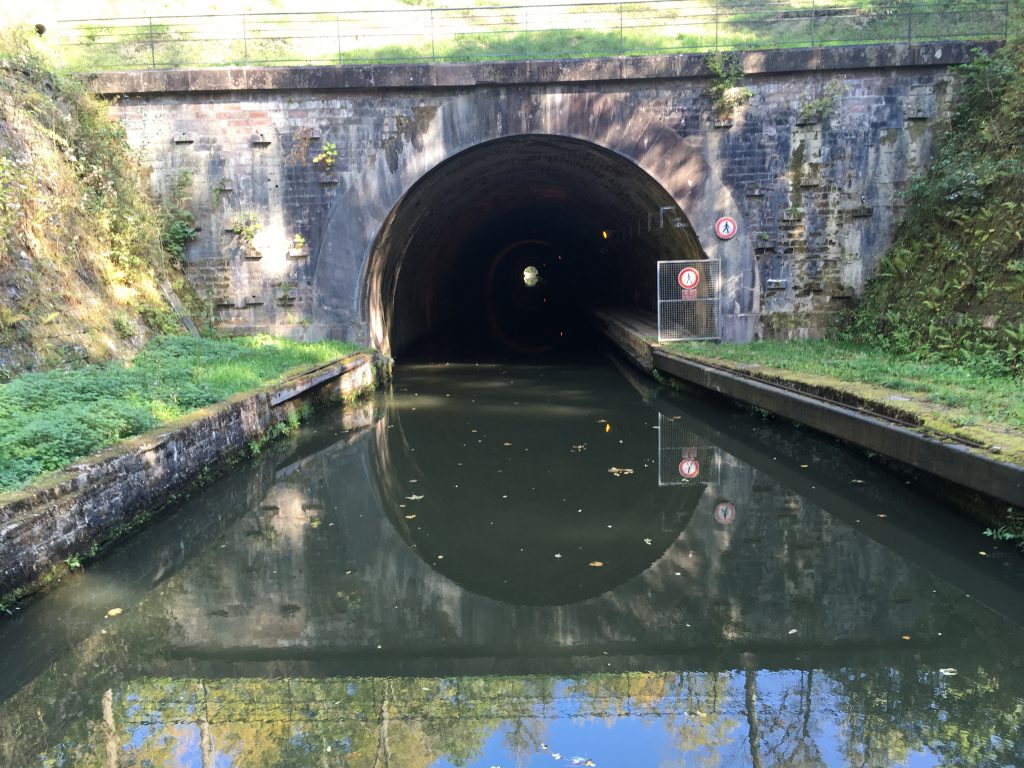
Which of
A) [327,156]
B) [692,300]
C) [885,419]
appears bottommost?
[885,419]

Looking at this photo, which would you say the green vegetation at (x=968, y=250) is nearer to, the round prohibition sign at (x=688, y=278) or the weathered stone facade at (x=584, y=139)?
the weathered stone facade at (x=584, y=139)

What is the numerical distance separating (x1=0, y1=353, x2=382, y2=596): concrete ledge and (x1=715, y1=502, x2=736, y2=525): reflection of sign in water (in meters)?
4.67

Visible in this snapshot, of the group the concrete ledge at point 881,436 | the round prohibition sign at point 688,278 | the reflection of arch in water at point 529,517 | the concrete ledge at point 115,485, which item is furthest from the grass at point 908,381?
the concrete ledge at point 115,485

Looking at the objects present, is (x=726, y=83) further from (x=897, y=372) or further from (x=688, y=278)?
(x=897, y=372)

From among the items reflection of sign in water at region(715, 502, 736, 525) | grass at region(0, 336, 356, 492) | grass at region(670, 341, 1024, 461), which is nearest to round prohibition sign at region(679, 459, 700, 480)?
reflection of sign in water at region(715, 502, 736, 525)

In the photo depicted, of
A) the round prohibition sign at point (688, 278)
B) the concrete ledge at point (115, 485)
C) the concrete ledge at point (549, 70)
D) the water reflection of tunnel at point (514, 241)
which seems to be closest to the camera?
the concrete ledge at point (115, 485)

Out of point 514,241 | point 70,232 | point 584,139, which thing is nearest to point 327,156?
point 70,232

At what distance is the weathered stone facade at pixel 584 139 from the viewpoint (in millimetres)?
12828

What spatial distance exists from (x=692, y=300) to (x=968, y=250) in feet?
14.6

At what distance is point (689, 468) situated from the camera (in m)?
7.70

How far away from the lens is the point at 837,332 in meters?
13.3

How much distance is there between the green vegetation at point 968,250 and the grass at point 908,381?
46cm

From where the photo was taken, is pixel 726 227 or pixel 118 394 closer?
pixel 118 394

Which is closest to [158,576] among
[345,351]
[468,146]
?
[345,351]
